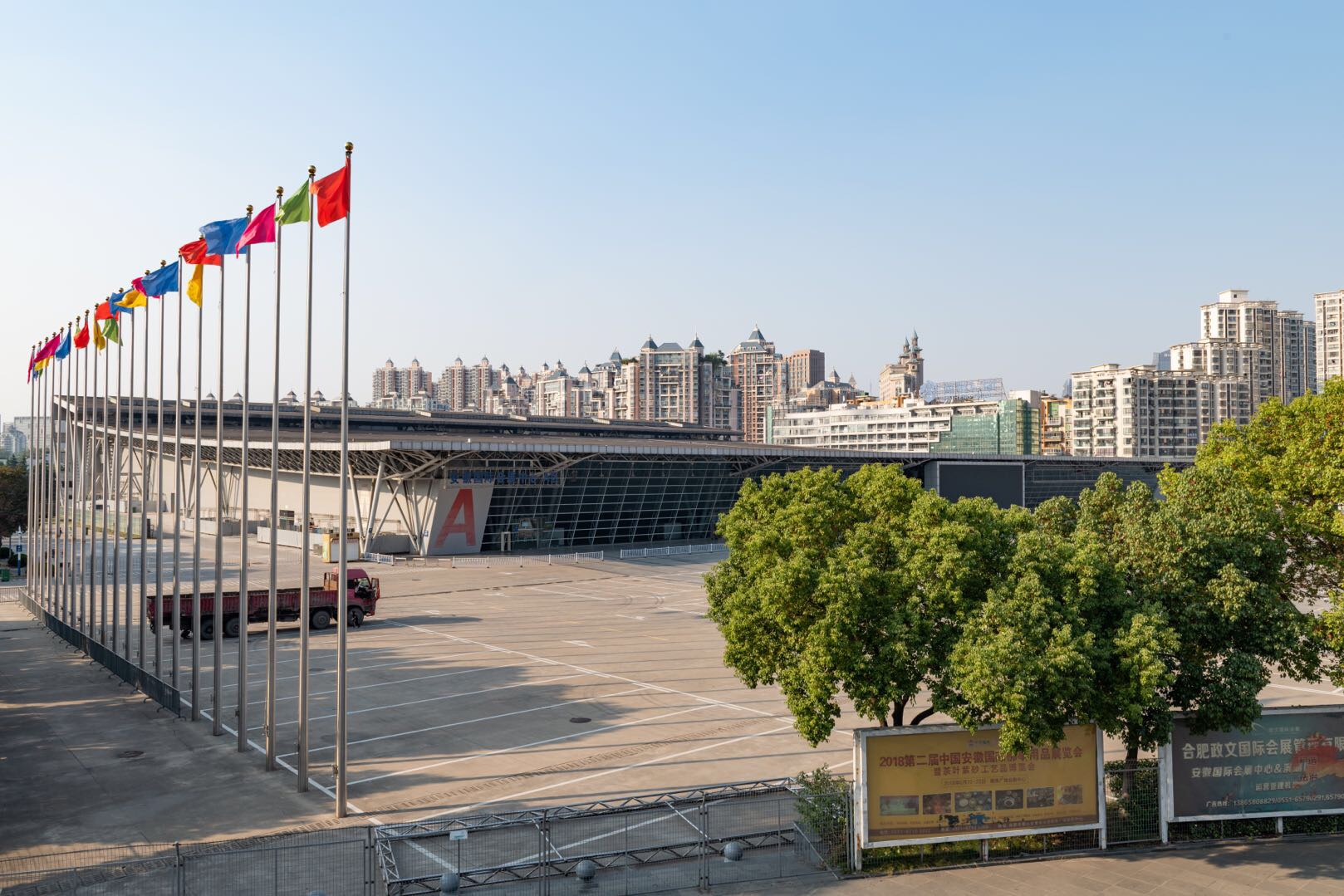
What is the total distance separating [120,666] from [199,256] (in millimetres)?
16866

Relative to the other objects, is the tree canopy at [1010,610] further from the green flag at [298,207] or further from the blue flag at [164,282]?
the blue flag at [164,282]

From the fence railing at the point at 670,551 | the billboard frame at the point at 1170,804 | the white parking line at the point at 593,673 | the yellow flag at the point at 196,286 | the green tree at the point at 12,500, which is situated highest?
the yellow flag at the point at 196,286

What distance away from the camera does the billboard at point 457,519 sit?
269ft

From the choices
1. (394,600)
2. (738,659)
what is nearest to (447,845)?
(738,659)

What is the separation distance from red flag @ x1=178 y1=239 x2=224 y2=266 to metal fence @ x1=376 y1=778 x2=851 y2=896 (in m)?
18.0

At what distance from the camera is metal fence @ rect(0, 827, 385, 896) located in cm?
1783

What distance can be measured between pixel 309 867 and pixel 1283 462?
2360cm

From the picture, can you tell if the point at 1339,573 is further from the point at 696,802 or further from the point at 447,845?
the point at 447,845

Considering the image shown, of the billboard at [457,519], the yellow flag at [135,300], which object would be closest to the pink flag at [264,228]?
the yellow flag at [135,300]

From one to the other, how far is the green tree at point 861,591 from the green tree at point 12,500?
8344 cm

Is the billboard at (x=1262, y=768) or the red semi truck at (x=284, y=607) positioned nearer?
the billboard at (x=1262, y=768)

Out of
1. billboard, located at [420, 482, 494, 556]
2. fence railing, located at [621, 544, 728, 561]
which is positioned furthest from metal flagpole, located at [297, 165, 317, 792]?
fence railing, located at [621, 544, 728, 561]

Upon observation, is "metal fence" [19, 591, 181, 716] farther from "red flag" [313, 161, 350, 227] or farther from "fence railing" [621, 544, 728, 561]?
"fence railing" [621, 544, 728, 561]

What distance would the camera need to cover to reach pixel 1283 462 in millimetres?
23984
